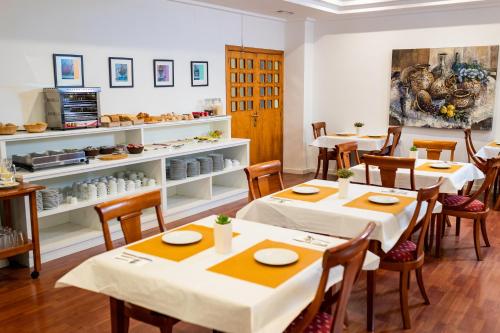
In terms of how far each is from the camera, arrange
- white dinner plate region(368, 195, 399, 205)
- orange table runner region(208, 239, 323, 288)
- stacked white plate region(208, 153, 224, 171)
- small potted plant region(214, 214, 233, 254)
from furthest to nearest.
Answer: stacked white plate region(208, 153, 224, 171) → white dinner plate region(368, 195, 399, 205) → small potted plant region(214, 214, 233, 254) → orange table runner region(208, 239, 323, 288)

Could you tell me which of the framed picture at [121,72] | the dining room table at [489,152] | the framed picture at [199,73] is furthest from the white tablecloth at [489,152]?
the framed picture at [121,72]

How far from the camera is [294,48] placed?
7.93 meters

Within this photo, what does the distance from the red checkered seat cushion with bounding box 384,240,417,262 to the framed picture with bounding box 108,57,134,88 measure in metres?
3.54

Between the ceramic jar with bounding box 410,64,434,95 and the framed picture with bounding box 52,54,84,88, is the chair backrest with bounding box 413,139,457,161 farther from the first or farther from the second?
the framed picture with bounding box 52,54,84,88

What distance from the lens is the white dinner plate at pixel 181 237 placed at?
2.37m

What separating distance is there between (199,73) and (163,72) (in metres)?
0.68

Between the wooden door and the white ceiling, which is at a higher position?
the white ceiling

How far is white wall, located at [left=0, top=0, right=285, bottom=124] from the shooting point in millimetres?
4422

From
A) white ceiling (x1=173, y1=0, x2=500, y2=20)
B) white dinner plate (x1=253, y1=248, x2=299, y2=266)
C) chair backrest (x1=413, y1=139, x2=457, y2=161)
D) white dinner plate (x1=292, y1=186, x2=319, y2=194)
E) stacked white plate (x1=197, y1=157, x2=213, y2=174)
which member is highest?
white ceiling (x1=173, y1=0, x2=500, y2=20)

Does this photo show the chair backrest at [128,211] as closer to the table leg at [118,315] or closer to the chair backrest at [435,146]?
the table leg at [118,315]

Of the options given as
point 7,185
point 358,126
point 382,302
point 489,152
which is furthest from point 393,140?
point 7,185

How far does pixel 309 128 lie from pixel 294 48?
1.32 m

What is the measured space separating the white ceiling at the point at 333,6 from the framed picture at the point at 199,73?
2.51 ft

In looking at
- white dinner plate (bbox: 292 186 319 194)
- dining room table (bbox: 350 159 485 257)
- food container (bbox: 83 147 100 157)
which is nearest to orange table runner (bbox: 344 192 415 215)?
white dinner plate (bbox: 292 186 319 194)
